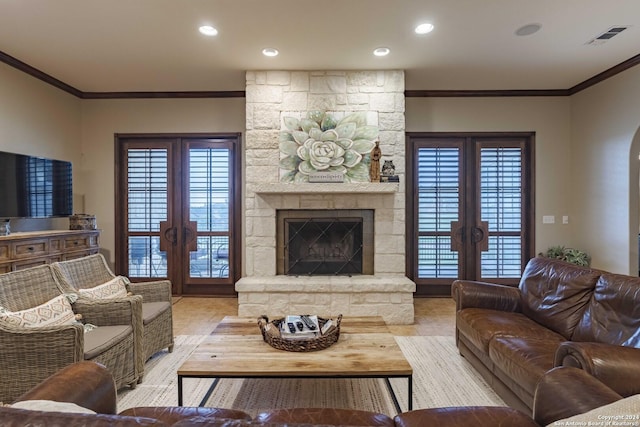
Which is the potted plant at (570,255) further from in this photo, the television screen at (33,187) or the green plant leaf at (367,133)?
the television screen at (33,187)

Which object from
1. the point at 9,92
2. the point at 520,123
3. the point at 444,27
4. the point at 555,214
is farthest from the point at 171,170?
the point at 555,214

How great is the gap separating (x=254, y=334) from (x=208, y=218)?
3.04 m

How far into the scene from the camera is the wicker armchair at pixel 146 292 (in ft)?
9.16

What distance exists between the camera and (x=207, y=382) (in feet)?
8.64

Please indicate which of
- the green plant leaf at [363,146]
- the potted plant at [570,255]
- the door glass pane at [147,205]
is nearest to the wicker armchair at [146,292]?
the door glass pane at [147,205]

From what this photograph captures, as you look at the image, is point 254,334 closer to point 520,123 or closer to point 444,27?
point 444,27

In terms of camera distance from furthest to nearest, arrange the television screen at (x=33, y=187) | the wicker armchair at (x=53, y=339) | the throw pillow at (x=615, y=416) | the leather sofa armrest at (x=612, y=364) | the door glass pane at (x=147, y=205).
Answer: the door glass pane at (x=147, y=205), the television screen at (x=33, y=187), the wicker armchair at (x=53, y=339), the leather sofa armrest at (x=612, y=364), the throw pillow at (x=615, y=416)

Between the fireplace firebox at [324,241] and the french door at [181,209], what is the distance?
1.10 m

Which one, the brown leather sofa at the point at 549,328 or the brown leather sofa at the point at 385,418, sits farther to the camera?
the brown leather sofa at the point at 549,328

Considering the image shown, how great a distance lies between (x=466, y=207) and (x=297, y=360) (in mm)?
3969

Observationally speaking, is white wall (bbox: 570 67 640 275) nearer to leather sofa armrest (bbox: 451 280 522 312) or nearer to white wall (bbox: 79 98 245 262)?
leather sofa armrest (bbox: 451 280 522 312)

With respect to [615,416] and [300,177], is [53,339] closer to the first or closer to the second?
[615,416]

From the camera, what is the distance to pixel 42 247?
3.63m

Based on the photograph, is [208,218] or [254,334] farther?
[208,218]
